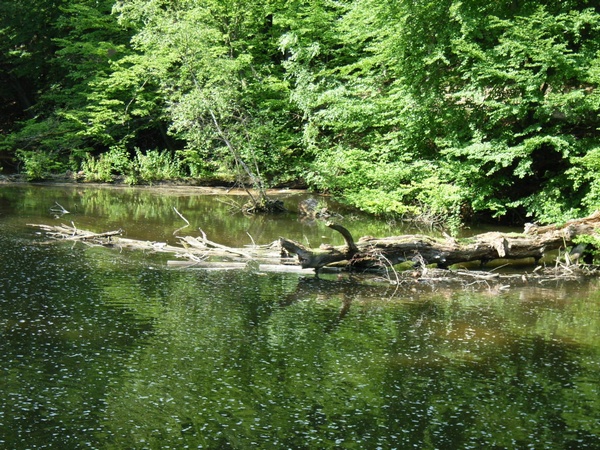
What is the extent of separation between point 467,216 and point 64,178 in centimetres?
1887

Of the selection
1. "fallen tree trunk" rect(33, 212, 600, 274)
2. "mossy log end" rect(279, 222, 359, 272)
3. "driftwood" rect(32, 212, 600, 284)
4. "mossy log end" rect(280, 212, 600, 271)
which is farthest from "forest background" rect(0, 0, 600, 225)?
"mossy log end" rect(279, 222, 359, 272)

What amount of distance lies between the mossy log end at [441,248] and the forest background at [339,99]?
1.83 metres

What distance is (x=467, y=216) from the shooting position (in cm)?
2134

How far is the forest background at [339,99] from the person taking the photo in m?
18.4

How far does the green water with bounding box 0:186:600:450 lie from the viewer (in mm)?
6691

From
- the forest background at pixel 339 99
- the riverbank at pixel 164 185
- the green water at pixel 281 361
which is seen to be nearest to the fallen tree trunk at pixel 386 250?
the green water at pixel 281 361

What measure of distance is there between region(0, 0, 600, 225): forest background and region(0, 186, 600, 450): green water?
664 cm

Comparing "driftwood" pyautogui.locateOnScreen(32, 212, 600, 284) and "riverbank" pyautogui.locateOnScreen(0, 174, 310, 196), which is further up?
"riverbank" pyautogui.locateOnScreen(0, 174, 310, 196)

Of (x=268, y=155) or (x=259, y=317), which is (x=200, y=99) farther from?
(x=259, y=317)

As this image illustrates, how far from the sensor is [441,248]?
14125mm

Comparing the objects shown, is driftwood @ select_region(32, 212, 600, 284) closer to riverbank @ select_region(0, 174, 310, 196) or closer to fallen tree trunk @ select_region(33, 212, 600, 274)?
fallen tree trunk @ select_region(33, 212, 600, 274)

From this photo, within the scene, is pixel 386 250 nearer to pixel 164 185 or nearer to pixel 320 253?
pixel 320 253

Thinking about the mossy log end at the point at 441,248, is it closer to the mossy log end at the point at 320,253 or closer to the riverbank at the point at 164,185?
the mossy log end at the point at 320,253

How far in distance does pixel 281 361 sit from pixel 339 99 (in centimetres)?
1797
